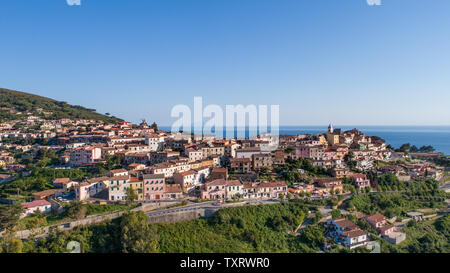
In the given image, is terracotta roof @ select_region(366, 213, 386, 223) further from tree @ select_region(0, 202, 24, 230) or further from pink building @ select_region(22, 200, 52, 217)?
tree @ select_region(0, 202, 24, 230)

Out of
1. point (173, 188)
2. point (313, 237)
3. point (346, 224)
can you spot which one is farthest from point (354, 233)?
point (173, 188)

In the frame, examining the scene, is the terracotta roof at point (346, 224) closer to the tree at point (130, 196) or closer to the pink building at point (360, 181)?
the pink building at point (360, 181)

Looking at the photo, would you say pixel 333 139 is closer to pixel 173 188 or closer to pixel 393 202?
pixel 393 202

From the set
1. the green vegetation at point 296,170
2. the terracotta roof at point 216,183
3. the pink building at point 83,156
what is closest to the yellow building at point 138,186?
the terracotta roof at point 216,183

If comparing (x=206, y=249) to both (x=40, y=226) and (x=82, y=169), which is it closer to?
(x=40, y=226)
